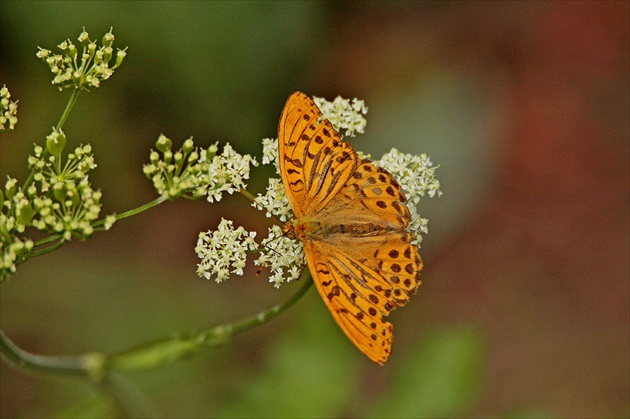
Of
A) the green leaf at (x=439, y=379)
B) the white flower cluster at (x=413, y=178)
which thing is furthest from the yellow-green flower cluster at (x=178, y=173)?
the green leaf at (x=439, y=379)

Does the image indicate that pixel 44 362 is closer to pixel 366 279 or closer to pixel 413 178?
pixel 366 279

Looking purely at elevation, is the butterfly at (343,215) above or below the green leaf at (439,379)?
above

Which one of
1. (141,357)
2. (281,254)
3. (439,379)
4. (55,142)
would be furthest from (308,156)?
(141,357)

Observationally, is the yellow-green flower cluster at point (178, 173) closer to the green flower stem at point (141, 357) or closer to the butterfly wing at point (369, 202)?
the butterfly wing at point (369, 202)

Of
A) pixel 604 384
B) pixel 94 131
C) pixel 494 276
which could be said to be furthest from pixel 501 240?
pixel 94 131

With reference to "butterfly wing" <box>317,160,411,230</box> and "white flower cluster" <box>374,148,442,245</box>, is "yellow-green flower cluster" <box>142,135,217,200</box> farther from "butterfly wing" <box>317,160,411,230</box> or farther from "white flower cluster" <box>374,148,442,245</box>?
"white flower cluster" <box>374,148,442,245</box>
